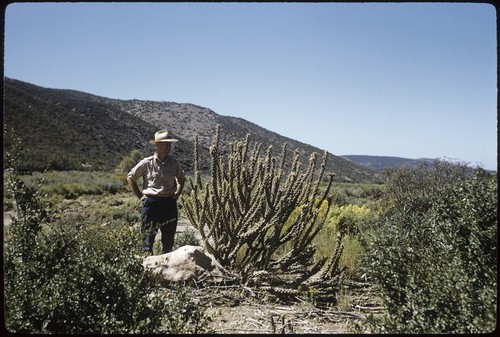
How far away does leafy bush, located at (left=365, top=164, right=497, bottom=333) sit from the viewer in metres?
2.77

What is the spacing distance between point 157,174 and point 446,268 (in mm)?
3785

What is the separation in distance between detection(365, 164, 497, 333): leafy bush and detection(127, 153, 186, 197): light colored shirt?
293cm

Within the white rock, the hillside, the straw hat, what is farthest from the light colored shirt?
the hillside

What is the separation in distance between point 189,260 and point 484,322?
3.13 meters

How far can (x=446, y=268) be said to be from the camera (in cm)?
321

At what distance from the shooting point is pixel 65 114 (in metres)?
46.0

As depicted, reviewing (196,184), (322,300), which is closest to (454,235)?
(322,300)

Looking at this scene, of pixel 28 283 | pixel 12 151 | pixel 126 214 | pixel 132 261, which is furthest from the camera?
pixel 126 214

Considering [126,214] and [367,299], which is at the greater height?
[367,299]

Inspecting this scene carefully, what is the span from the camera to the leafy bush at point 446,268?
277cm

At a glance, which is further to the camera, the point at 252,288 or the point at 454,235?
the point at 252,288

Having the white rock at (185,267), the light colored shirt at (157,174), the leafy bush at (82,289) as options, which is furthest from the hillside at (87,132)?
the leafy bush at (82,289)

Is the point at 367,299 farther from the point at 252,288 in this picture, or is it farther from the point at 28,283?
the point at 28,283

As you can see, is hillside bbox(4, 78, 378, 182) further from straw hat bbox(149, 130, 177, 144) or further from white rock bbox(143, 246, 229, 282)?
white rock bbox(143, 246, 229, 282)
